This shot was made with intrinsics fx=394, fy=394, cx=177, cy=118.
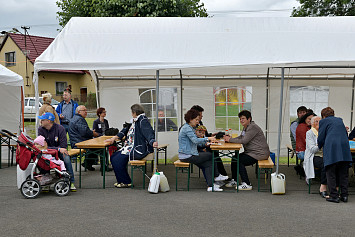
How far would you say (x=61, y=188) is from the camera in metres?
5.98

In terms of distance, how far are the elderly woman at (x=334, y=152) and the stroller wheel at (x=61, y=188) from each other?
12.6 feet

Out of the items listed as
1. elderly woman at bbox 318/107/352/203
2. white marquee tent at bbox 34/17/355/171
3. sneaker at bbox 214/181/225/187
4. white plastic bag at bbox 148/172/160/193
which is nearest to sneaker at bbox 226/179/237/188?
sneaker at bbox 214/181/225/187

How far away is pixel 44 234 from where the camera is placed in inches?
170

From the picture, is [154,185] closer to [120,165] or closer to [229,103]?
[120,165]

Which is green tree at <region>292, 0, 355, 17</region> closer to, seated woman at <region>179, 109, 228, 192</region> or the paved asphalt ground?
the paved asphalt ground

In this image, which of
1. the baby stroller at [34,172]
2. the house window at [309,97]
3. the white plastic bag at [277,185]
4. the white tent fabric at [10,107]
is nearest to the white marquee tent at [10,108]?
the white tent fabric at [10,107]

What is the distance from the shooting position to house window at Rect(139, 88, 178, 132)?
9.21 meters

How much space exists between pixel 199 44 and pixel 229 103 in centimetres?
258

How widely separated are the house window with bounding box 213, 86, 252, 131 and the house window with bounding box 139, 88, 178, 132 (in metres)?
0.98

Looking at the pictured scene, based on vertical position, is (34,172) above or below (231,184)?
above

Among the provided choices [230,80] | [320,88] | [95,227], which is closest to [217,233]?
[95,227]

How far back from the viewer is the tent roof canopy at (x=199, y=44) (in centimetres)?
630

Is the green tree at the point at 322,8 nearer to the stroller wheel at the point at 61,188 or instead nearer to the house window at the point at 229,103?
the house window at the point at 229,103

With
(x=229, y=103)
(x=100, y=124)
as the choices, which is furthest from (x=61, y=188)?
(x=229, y=103)
